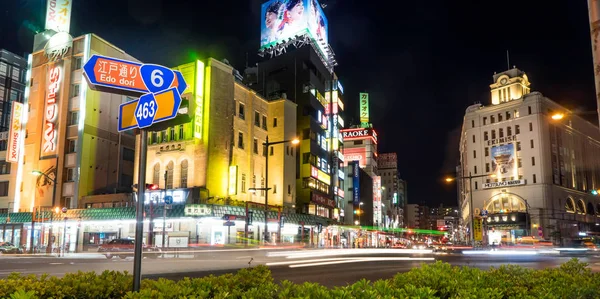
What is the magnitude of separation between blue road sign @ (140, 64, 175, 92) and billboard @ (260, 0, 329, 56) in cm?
7129

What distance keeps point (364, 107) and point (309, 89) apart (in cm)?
6788

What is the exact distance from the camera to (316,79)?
7538 cm

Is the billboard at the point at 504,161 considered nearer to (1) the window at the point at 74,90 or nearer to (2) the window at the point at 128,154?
(2) the window at the point at 128,154

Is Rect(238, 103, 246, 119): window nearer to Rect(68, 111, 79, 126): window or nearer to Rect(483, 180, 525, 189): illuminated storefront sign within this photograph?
Rect(68, 111, 79, 126): window

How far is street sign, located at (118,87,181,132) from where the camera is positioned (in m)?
6.58

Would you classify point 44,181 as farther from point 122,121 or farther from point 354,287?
point 354,287

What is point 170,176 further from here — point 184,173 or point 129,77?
point 129,77

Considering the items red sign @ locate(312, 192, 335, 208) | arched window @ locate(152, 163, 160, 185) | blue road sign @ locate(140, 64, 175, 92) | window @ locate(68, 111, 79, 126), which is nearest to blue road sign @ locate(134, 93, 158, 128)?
blue road sign @ locate(140, 64, 175, 92)

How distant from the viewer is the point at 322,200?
227ft

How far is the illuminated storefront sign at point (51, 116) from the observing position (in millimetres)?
54781

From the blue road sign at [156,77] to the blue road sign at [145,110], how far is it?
1.20 feet

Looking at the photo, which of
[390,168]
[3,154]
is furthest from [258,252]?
[390,168]

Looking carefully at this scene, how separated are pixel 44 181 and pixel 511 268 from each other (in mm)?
58197

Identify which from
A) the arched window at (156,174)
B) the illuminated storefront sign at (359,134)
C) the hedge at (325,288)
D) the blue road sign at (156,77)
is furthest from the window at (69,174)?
the illuminated storefront sign at (359,134)
